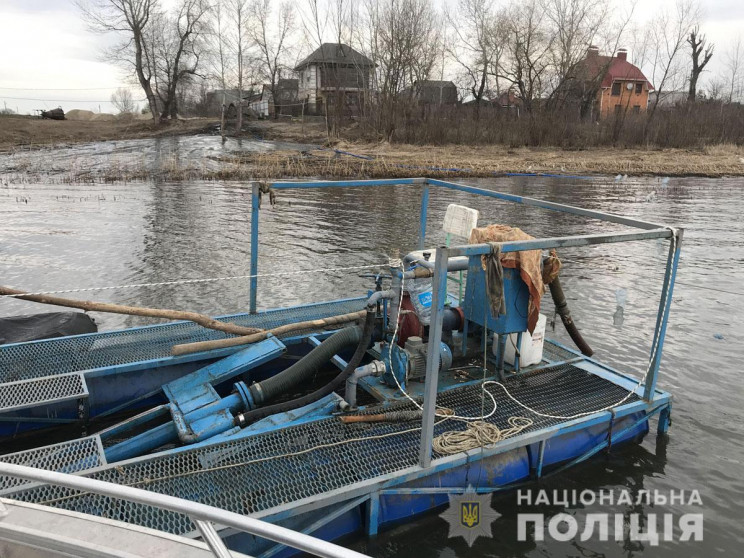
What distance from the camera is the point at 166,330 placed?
662 centimetres

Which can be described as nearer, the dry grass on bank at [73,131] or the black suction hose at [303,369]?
the black suction hose at [303,369]

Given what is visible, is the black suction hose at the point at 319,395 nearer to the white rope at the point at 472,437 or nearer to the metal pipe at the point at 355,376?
the metal pipe at the point at 355,376

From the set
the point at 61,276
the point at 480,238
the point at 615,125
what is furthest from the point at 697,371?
the point at 615,125

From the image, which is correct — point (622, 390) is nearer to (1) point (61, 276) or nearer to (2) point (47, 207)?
(1) point (61, 276)

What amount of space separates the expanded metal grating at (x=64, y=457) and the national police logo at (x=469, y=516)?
275 cm

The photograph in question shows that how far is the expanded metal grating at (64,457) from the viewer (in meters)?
4.25

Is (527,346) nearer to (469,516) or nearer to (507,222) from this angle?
(469,516)

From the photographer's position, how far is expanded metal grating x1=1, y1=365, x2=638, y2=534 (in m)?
3.85

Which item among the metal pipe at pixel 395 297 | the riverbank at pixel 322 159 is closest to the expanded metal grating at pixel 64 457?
the metal pipe at pixel 395 297

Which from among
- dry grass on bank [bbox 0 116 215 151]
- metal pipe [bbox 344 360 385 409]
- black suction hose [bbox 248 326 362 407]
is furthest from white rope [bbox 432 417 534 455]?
dry grass on bank [bbox 0 116 215 151]

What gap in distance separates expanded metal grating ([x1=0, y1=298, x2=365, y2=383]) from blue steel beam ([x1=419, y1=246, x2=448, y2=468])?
9.13 feet

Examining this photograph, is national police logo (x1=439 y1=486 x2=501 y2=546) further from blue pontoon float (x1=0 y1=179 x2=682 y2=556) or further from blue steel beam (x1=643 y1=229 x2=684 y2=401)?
blue steel beam (x1=643 y1=229 x2=684 y2=401)

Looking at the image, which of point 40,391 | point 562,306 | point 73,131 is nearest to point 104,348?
point 40,391

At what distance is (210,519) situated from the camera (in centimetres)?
209
